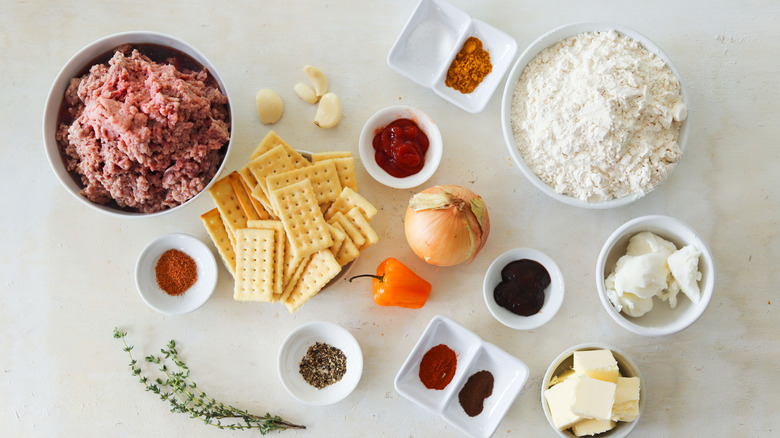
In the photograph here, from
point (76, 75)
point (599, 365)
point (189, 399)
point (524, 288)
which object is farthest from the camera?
point (189, 399)

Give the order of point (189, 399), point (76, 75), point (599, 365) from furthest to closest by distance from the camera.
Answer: point (189, 399) < point (599, 365) < point (76, 75)

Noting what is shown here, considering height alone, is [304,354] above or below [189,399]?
above

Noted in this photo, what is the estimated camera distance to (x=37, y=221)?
208 centimetres

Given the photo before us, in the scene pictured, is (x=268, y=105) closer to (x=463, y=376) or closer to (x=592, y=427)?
(x=463, y=376)

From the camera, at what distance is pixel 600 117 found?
67.9 inches

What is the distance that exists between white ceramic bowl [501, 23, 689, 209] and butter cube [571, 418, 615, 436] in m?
0.74

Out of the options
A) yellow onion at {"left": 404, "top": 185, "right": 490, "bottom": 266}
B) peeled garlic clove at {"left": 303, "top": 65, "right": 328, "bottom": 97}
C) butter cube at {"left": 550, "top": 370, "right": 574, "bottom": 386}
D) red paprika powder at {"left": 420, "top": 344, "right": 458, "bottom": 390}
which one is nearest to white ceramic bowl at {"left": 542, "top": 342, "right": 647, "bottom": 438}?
butter cube at {"left": 550, "top": 370, "right": 574, "bottom": 386}

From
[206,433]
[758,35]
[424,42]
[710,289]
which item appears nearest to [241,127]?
[424,42]

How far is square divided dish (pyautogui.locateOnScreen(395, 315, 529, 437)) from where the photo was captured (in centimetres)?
189

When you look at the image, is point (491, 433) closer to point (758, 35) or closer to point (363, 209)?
point (363, 209)

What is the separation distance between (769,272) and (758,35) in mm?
900

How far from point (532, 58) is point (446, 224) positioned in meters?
0.67

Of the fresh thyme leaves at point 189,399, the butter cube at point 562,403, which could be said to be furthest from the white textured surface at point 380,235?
the butter cube at point 562,403

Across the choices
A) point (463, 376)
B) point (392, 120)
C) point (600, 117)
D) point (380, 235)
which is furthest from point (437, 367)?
point (600, 117)
